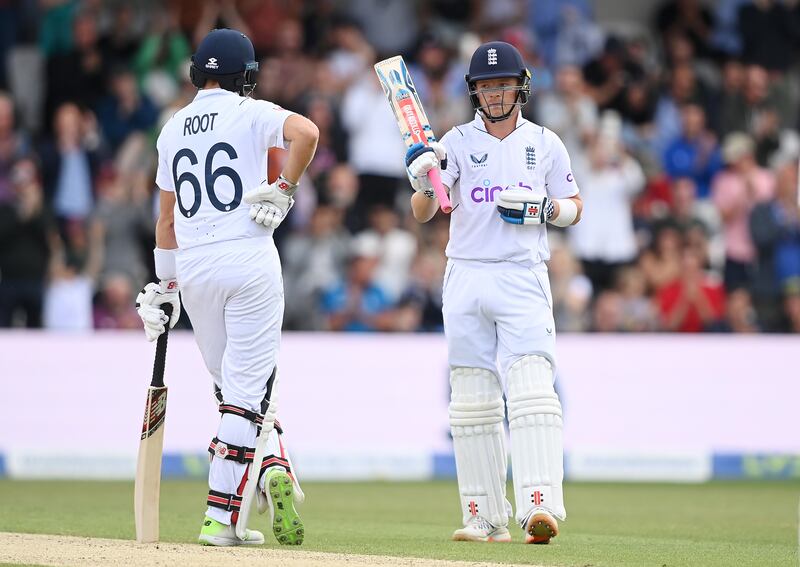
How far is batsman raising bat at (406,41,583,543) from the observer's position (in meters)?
7.12

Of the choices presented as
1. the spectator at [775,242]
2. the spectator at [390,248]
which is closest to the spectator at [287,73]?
the spectator at [390,248]

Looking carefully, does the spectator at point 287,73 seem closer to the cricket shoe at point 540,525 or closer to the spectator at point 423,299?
the spectator at point 423,299

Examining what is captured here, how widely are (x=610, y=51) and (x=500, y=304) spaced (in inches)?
402

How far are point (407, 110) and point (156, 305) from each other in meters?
1.59

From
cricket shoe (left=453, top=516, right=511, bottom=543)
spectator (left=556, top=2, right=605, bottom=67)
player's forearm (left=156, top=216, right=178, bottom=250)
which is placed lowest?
cricket shoe (left=453, top=516, right=511, bottom=543)

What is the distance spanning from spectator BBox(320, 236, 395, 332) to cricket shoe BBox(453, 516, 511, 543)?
250 inches

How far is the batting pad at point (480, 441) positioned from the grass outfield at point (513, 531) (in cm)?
24

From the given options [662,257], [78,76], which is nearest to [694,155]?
[662,257]

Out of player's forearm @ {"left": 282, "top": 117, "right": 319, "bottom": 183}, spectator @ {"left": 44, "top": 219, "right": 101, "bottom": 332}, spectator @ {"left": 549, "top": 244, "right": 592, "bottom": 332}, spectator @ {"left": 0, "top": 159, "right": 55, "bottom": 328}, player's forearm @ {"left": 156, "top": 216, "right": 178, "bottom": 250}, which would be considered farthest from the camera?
spectator @ {"left": 549, "top": 244, "right": 592, "bottom": 332}

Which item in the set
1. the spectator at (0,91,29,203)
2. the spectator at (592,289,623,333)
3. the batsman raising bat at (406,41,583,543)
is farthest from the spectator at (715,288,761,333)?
the batsman raising bat at (406,41,583,543)

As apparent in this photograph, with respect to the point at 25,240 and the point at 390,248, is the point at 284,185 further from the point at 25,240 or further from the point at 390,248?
the point at 390,248

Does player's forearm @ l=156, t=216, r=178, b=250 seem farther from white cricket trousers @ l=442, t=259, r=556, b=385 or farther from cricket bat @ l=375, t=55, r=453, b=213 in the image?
white cricket trousers @ l=442, t=259, r=556, b=385

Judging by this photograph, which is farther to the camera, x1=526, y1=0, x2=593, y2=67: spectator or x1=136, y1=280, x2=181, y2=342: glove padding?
x1=526, y1=0, x2=593, y2=67: spectator

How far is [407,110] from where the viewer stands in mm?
7398
